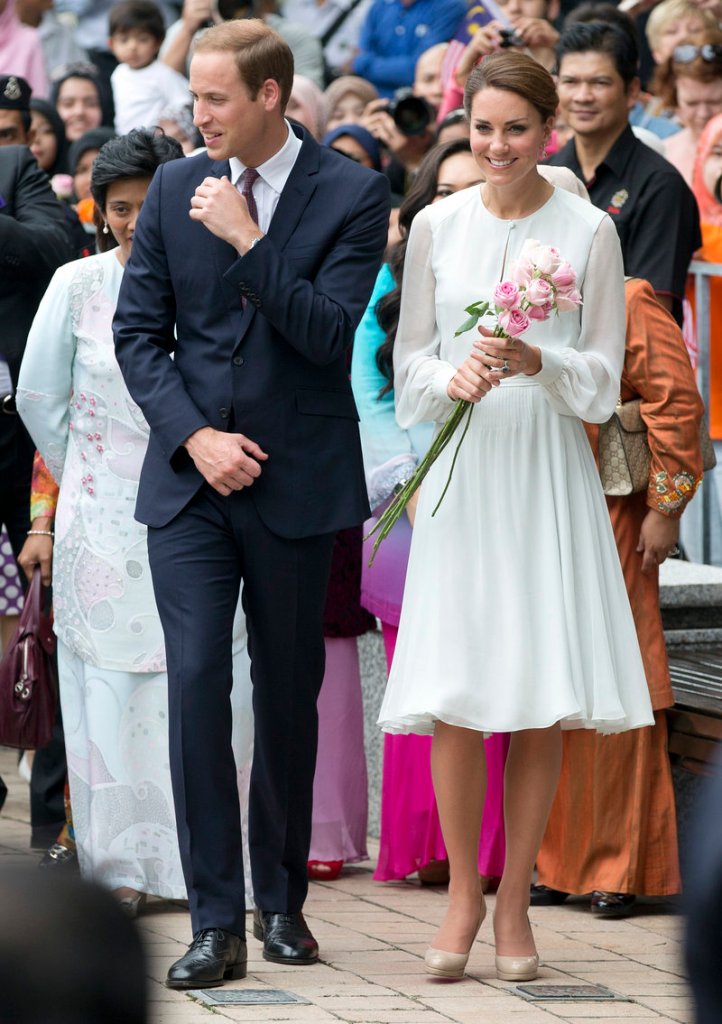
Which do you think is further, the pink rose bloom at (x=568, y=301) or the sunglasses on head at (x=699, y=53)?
the sunglasses on head at (x=699, y=53)

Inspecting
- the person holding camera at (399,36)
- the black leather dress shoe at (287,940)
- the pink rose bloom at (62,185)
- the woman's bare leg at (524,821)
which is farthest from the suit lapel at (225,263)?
the person holding camera at (399,36)

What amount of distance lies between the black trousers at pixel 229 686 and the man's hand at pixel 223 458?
0.10 m

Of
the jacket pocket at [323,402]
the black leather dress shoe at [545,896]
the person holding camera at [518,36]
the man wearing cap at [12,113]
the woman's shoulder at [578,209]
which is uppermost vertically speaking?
the person holding camera at [518,36]

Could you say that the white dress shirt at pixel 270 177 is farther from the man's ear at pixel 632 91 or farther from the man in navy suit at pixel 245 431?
the man's ear at pixel 632 91

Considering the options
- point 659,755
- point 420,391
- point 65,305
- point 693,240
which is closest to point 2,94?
point 65,305

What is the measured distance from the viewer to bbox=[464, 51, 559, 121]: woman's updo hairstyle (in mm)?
4254

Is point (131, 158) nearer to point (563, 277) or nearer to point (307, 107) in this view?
point (563, 277)

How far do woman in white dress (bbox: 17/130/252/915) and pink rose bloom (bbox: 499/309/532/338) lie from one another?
1.36 metres

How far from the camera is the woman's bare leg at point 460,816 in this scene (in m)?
4.29

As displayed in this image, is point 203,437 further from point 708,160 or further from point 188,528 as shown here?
point 708,160

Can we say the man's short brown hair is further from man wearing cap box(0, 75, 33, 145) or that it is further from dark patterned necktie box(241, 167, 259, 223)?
man wearing cap box(0, 75, 33, 145)

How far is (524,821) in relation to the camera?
432cm

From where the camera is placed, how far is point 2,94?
21.7ft

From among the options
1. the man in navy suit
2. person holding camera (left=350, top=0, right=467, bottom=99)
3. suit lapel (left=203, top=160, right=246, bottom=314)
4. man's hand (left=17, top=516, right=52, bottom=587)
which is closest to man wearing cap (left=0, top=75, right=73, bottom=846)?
man's hand (left=17, top=516, right=52, bottom=587)
